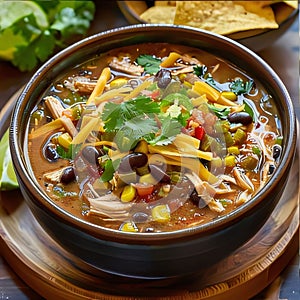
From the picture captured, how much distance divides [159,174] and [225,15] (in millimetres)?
1061

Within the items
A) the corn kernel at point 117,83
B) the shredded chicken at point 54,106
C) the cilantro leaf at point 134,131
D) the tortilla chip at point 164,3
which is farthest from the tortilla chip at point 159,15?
the cilantro leaf at point 134,131

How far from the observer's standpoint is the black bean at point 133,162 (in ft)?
5.04

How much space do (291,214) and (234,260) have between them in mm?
221

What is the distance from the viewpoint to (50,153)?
1668 mm

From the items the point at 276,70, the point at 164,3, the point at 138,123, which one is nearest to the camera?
the point at 138,123

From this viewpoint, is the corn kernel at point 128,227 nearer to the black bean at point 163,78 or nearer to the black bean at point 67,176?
the black bean at point 67,176

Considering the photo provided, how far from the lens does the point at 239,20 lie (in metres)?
2.35

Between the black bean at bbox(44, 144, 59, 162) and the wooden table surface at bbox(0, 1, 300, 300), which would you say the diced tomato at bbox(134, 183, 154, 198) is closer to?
the black bean at bbox(44, 144, 59, 162)

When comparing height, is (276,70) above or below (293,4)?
below

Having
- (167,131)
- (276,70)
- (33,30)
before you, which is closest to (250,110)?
(167,131)

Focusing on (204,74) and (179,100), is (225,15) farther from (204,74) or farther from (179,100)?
(179,100)

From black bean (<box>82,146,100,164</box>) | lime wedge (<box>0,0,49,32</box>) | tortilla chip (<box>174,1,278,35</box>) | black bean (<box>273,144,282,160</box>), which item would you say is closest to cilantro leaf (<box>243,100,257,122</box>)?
black bean (<box>273,144,282,160</box>)

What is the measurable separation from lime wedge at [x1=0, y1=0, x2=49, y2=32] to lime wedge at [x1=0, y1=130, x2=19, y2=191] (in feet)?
2.04

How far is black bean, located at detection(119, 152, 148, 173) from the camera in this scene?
1536 mm
